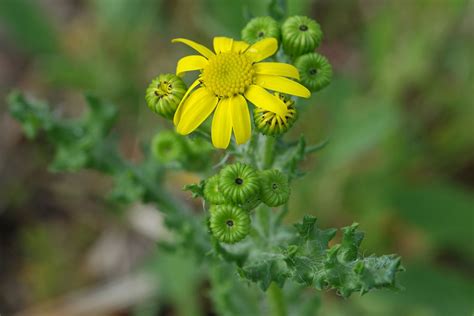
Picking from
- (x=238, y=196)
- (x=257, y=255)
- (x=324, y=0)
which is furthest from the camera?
(x=324, y=0)

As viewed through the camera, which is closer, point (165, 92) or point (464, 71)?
point (165, 92)

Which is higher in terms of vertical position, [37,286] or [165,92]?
[37,286]

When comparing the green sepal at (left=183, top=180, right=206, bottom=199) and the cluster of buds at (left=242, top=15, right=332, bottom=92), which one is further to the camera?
the cluster of buds at (left=242, top=15, right=332, bottom=92)

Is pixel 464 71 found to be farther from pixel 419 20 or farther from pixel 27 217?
pixel 27 217

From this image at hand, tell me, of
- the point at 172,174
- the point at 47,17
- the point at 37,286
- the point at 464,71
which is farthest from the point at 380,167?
the point at 47,17

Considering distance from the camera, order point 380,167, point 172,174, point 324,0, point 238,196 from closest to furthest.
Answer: point 238,196 → point 380,167 → point 172,174 → point 324,0

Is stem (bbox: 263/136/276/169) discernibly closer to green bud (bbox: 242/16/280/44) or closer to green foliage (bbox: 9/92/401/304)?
green foliage (bbox: 9/92/401/304)

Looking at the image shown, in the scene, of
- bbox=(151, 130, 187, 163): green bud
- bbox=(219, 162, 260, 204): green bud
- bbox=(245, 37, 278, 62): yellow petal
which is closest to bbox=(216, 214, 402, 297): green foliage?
bbox=(219, 162, 260, 204): green bud
